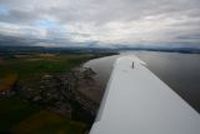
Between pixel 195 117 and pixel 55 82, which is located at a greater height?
pixel 195 117

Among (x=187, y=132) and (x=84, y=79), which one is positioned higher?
(x=187, y=132)

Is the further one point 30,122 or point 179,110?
point 30,122

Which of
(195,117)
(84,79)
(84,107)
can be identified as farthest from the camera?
(84,79)

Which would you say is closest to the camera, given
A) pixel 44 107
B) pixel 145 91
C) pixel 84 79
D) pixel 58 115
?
pixel 145 91

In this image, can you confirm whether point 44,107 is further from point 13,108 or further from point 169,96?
point 169,96

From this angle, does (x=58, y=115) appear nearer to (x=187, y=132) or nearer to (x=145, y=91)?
(x=145, y=91)

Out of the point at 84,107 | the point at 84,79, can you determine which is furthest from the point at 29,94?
the point at 84,79

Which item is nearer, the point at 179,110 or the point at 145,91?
the point at 179,110

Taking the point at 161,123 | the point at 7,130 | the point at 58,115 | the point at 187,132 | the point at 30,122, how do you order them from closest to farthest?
the point at 187,132
the point at 161,123
the point at 7,130
the point at 30,122
the point at 58,115

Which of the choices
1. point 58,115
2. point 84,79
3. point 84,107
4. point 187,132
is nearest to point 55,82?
point 84,79
